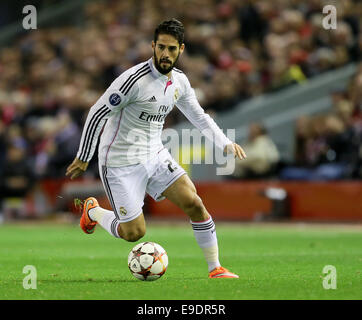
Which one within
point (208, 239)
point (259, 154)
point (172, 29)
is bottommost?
point (208, 239)

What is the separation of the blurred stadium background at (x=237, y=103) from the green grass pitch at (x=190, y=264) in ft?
4.03

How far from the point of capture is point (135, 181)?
29.5ft

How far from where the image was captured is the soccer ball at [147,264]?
27.9 feet

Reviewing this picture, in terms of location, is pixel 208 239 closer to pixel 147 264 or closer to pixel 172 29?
pixel 147 264

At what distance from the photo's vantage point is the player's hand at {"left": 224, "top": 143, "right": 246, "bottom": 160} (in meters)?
8.80

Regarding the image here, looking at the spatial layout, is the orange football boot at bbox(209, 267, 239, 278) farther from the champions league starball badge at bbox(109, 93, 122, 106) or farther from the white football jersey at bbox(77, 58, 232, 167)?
the champions league starball badge at bbox(109, 93, 122, 106)

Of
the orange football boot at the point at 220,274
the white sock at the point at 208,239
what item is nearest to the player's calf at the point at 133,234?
the white sock at the point at 208,239

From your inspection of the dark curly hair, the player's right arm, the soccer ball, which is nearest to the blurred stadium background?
the dark curly hair

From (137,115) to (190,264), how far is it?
8.02 feet

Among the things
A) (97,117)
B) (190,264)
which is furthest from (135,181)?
(190,264)

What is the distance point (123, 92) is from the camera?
852cm

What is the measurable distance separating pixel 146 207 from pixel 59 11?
10901mm

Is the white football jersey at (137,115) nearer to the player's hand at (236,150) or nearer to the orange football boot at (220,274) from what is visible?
the player's hand at (236,150)
